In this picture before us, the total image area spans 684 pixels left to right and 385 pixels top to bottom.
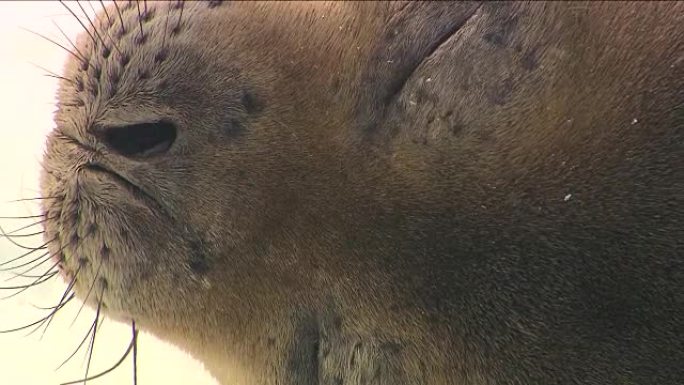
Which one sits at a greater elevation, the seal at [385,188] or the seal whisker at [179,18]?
the seal whisker at [179,18]

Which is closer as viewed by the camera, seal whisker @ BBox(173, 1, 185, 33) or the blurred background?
seal whisker @ BBox(173, 1, 185, 33)

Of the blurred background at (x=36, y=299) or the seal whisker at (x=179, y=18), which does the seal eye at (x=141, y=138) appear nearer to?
the seal whisker at (x=179, y=18)

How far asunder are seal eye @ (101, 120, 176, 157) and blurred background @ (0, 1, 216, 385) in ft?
3.08

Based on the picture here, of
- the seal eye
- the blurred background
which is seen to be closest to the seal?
the seal eye

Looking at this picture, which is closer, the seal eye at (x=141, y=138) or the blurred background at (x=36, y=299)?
the seal eye at (x=141, y=138)

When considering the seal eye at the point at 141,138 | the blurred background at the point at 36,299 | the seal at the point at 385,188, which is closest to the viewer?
the seal at the point at 385,188

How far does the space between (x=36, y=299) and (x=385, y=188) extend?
221 cm

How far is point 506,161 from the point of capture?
1.40 meters

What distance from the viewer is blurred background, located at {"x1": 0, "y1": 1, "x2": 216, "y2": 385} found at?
2982 millimetres

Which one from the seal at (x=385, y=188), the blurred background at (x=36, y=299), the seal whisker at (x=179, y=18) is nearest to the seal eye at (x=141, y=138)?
the seal at (x=385, y=188)

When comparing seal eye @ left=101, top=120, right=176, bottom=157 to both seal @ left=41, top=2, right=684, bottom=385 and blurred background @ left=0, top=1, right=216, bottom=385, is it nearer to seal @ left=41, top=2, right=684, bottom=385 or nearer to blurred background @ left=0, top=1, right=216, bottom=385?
seal @ left=41, top=2, right=684, bottom=385

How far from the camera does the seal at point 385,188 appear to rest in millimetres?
1350

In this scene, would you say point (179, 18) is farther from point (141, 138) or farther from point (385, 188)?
point (385, 188)

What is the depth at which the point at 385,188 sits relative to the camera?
147 cm
